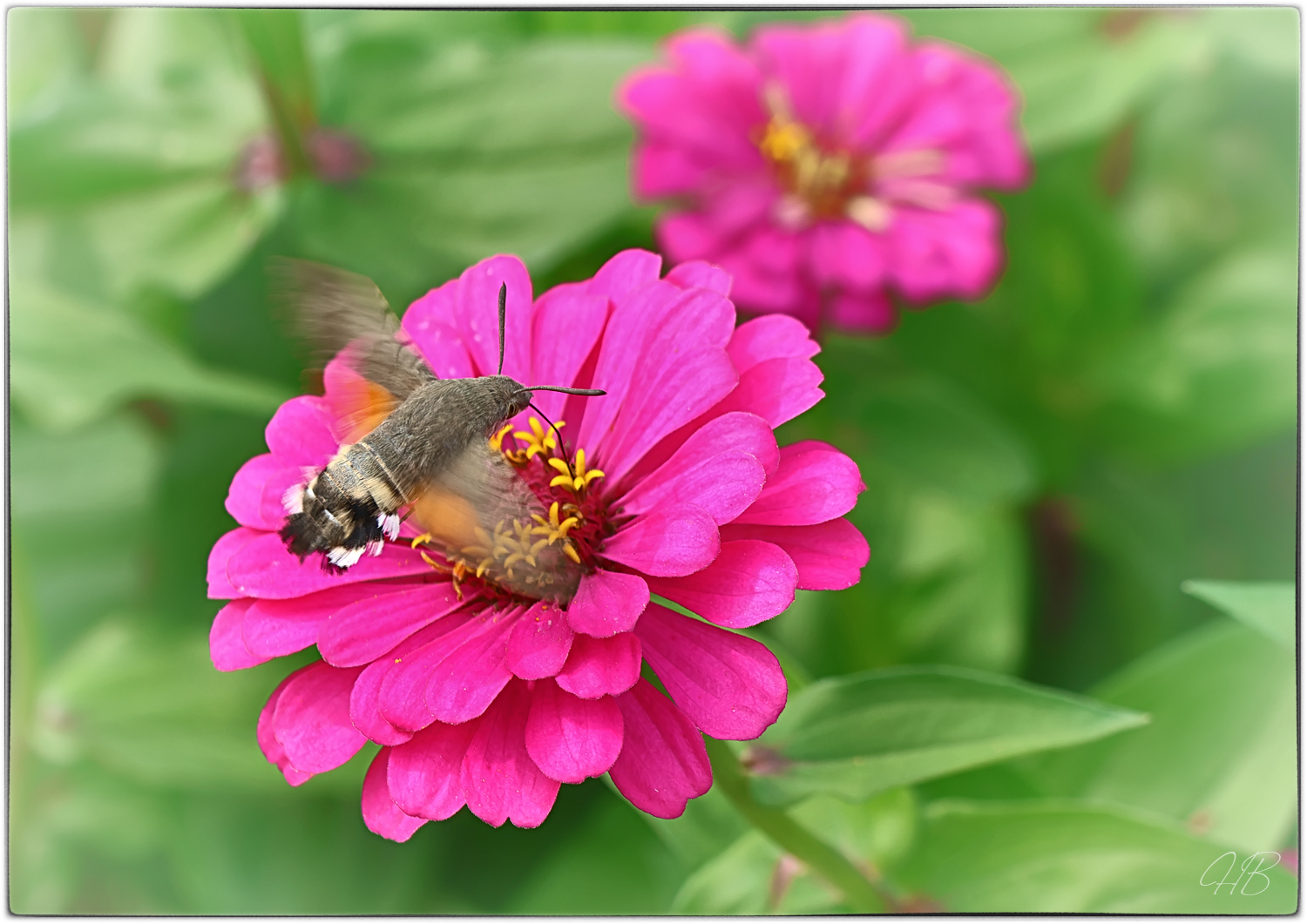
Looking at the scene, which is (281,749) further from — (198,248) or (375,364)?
(198,248)

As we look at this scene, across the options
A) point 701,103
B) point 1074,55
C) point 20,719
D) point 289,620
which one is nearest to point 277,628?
point 289,620

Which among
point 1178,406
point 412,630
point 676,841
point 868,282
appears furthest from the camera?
point 1178,406

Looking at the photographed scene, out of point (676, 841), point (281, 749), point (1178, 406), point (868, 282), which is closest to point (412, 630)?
point (281, 749)

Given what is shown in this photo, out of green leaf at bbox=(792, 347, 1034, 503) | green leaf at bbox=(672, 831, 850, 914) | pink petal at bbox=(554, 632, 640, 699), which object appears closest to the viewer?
pink petal at bbox=(554, 632, 640, 699)

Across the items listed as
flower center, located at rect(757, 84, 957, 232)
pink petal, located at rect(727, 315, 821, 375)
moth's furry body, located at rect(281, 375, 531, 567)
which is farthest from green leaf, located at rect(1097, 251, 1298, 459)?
moth's furry body, located at rect(281, 375, 531, 567)

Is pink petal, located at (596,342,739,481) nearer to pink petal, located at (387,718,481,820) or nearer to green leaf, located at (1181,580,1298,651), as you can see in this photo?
pink petal, located at (387,718,481,820)
